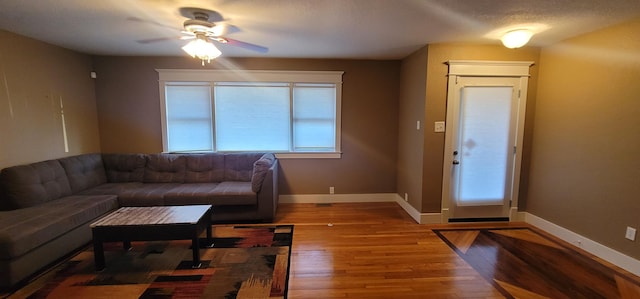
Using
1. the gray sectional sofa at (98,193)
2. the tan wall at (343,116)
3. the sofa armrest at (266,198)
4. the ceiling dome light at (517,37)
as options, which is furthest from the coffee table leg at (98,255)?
the ceiling dome light at (517,37)

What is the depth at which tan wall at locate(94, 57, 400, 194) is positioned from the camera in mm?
4129

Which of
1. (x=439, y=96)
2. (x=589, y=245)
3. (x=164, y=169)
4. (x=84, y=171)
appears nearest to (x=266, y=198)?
(x=164, y=169)

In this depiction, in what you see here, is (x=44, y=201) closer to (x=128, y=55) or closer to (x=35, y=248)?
(x=35, y=248)

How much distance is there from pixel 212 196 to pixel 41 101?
7.86 feet

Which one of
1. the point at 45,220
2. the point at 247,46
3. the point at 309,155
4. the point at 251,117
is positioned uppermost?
the point at 247,46

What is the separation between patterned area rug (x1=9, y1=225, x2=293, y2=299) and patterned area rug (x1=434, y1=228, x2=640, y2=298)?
74.5 inches

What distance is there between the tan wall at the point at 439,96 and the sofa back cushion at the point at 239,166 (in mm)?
2500

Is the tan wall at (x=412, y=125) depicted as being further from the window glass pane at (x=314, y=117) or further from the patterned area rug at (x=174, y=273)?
the patterned area rug at (x=174, y=273)

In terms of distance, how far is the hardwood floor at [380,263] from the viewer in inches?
86.9

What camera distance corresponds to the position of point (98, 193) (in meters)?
3.37

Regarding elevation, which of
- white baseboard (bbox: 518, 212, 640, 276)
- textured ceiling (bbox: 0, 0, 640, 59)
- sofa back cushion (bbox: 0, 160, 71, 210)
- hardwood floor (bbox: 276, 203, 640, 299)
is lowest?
hardwood floor (bbox: 276, 203, 640, 299)

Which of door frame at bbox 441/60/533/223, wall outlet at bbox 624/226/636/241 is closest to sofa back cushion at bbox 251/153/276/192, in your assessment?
door frame at bbox 441/60/533/223

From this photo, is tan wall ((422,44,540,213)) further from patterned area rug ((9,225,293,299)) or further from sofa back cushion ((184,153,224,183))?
sofa back cushion ((184,153,224,183))

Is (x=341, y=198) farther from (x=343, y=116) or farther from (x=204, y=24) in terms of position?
(x=204, y=24)
